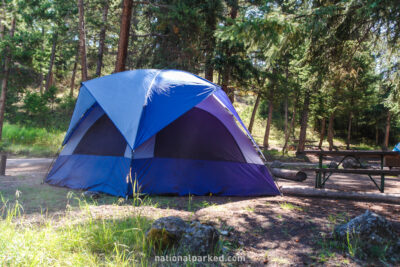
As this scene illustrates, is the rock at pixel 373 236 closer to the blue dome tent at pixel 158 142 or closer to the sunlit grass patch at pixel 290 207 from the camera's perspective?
the sunlit grass patch at pixel 290 207

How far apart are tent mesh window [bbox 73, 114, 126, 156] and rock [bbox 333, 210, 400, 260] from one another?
4055 mm

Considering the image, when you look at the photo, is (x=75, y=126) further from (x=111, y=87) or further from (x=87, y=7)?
(x=87, y=7)

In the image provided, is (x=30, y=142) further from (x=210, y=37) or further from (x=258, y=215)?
(x=258, y=215)

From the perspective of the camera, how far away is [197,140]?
5.82 m

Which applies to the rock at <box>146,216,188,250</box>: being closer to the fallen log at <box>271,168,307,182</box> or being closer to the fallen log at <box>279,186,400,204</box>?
the fallen log at <box>279,186,400,204</box>

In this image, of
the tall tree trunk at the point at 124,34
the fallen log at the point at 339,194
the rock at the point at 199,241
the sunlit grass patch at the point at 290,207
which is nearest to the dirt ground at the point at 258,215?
the sunlit grass patch at the point at 290,207

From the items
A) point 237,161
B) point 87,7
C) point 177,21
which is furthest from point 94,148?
point 87,7

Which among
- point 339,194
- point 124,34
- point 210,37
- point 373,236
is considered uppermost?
point 210,37

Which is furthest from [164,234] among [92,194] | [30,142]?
[30,142]

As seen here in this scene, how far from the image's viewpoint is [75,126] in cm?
612

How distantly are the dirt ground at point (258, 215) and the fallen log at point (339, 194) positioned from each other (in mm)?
130

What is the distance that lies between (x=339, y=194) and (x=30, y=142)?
13.4 metres

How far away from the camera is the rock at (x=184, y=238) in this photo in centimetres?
272

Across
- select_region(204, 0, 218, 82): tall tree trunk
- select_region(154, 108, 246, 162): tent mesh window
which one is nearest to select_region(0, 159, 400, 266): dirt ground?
select_region(154, 108, 246, 162): tent mesh window
